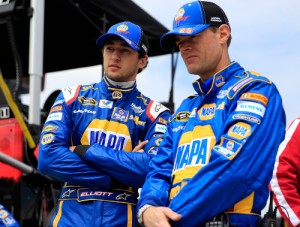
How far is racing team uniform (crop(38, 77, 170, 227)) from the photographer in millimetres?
3436

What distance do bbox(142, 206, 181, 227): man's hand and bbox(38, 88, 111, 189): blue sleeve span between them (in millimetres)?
839

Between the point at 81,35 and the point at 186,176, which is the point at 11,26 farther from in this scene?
the point at 186,176

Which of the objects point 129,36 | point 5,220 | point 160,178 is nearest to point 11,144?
point 5,220

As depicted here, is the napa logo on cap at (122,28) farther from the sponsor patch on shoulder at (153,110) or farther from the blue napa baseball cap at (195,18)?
the blue napa baseball cap at (195,18)

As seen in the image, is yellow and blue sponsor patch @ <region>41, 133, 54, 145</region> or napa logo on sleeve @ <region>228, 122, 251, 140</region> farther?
yellow and blue sponsor patch @ <region>41, 133, 54, 145</region>

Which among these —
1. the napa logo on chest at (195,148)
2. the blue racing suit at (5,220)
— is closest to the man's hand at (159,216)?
the napa logo on chest at (195,148)

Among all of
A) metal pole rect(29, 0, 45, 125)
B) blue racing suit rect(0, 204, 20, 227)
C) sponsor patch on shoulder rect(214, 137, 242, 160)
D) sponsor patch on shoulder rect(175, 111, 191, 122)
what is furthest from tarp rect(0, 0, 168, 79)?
sponsor patch on shoulder rect(214, 137, 242, 160)

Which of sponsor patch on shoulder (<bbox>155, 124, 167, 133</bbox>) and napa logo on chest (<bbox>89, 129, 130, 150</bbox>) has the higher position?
sponsor patch on shoulder (<bbox>155, 124, 167, 133</bbox>)

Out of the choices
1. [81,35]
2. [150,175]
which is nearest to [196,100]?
[150,175]

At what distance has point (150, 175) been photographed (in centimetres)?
290

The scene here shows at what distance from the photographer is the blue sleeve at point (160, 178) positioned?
271 centimetres

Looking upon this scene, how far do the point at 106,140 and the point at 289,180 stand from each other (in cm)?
112

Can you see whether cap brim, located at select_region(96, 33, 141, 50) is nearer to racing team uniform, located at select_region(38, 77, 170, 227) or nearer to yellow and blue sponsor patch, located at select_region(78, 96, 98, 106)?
racing team uniform, located at select_region(38, 77, 170, 227)

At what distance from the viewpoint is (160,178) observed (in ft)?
9.33
